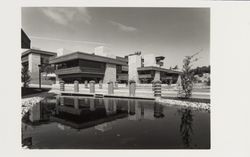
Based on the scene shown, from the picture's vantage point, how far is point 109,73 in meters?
22.9

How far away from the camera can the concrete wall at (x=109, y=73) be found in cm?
2247

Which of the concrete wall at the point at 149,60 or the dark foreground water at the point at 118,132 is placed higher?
the concrete wall at the point at 149,60

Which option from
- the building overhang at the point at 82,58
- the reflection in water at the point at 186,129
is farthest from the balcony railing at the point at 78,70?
the reflection in water at the point at 186,129

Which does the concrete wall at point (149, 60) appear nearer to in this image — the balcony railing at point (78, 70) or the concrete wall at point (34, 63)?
the balcony railing at point (78, 70)

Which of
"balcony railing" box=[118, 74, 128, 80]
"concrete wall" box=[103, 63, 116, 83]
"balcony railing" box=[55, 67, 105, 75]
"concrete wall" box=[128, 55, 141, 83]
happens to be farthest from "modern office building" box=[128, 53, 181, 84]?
"balcony railing" box=[55, 67, 105, 75]

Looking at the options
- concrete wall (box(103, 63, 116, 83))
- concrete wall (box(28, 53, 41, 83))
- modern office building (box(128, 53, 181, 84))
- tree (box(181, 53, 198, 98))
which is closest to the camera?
tree (box(181, 53, 198, 98))

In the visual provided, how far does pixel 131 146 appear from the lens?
3986 millimetres

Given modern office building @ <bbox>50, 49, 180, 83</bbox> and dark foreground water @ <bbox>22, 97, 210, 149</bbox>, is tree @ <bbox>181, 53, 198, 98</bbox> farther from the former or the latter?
modern office building @ <bbox>50, 49, 180, 83</bbox>

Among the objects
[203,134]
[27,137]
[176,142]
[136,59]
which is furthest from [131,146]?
[136,59]

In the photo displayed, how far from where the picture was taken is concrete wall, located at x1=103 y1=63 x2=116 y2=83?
2247 centimetres

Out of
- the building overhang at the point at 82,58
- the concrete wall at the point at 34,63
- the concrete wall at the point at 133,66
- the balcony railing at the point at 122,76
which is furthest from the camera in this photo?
the concrete wall at the point at 133,66

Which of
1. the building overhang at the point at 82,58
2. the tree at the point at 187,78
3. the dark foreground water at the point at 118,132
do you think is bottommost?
the dark foreground water at the point at 118,132

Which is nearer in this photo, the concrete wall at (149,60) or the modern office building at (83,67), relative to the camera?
the modern office building at (83,67)
